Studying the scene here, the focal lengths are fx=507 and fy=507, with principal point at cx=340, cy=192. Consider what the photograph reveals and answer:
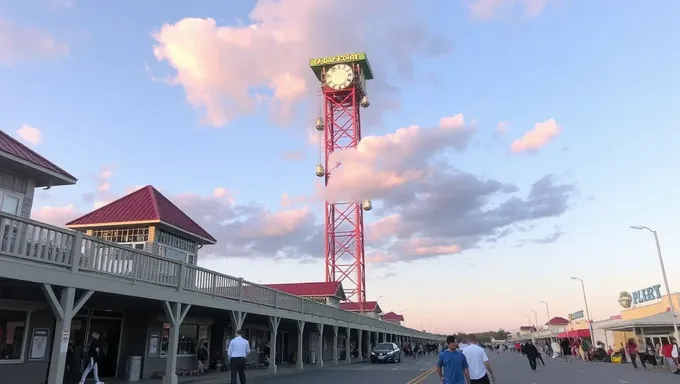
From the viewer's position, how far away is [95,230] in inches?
859

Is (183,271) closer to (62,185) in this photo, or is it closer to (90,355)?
(90,355)

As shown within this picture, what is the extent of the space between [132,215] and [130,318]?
4.45 metres

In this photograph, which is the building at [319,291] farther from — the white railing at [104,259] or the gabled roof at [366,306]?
the white railing at [104,259]

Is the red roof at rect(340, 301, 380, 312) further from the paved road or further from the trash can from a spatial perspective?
the trash can

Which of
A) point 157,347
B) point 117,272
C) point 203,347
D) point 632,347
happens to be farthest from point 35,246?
point 632,347

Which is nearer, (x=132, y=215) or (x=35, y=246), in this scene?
(x=35, y=246)

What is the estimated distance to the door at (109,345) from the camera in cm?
1792

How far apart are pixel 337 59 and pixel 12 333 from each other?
6019 cm

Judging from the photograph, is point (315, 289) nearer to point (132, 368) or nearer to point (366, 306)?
point (366, 306)

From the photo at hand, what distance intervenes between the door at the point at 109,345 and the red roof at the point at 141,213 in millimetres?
4367

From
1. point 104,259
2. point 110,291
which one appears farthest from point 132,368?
point 104,259

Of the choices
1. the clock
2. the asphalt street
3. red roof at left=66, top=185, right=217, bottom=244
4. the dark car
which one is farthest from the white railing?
the clock

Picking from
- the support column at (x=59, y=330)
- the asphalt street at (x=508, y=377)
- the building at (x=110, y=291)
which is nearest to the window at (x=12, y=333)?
the building at (x=110, y=291)

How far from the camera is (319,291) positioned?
53812mm
